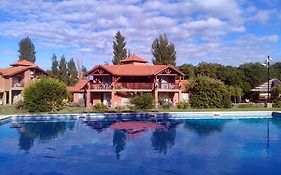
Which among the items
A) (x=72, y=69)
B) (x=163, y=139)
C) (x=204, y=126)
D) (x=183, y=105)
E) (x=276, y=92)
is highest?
(x=72, y=69)

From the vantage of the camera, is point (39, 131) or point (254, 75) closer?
point (39, 131)

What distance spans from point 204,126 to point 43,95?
12792 mm

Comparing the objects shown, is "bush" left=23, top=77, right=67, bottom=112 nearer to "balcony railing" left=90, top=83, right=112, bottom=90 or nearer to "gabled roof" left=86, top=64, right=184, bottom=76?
"balcony railing" left=90, top=83, right=112, bottom=90

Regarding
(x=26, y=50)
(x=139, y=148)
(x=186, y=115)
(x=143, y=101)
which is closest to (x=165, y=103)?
(x=143, y=101)

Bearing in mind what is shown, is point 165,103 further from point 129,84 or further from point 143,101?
point 129,84

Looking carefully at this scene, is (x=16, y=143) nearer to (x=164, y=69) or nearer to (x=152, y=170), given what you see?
(x=152, y=170)

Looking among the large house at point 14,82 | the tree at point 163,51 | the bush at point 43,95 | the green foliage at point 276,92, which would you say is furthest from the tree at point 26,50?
the green foliage at point 276,92

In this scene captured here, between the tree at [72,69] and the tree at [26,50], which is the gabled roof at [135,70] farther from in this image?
the tree at [72,69]

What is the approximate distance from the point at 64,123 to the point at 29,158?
10.3m

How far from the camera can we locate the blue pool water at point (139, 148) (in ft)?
38.6

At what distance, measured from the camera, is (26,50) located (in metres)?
66.4

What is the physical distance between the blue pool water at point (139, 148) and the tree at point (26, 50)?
145 ft

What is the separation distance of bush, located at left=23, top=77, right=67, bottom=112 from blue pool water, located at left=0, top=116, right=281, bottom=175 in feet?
14.5

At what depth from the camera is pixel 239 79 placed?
5069 centimetres
